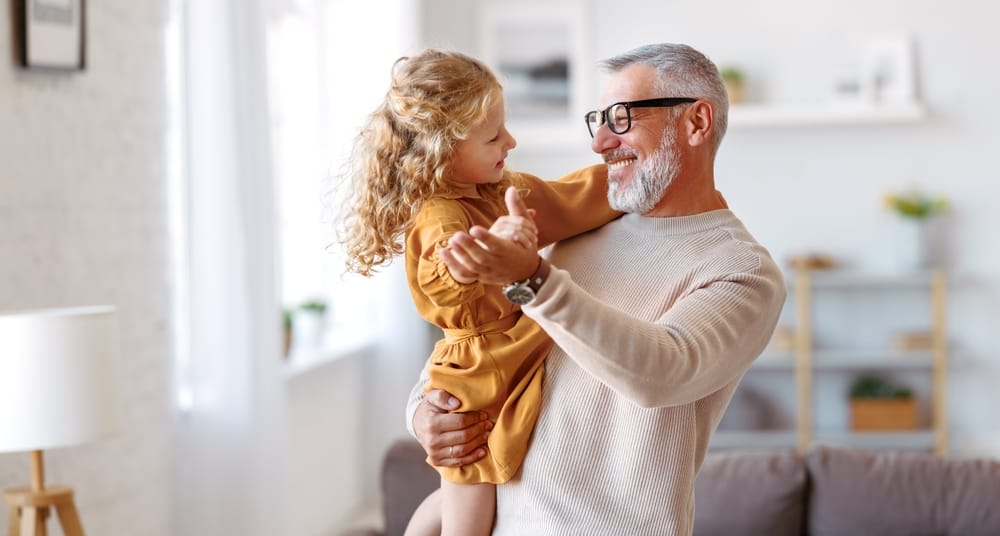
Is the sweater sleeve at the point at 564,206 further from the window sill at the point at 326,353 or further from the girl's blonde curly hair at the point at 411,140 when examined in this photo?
the window sill at the point at 326,353

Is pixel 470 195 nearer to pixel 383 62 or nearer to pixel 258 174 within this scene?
pixel 258 174

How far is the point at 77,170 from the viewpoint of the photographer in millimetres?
3227

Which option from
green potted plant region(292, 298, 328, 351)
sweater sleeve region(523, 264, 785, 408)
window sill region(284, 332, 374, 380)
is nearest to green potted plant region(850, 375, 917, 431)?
window sill region(284, 332, 374, 380)

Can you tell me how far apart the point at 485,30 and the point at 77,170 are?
4252 mm

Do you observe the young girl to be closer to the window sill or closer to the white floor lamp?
the white floor lamp

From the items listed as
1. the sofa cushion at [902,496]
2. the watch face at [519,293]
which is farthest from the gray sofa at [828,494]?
the watch face at [519,293]

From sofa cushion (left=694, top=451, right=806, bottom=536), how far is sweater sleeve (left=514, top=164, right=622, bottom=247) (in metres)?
1.36

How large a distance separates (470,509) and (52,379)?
3.46 feet

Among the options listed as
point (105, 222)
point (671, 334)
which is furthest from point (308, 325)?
point (671, 334)

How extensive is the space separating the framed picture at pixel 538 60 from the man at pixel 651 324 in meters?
5.26


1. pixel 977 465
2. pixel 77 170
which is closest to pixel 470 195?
pixel 77 170

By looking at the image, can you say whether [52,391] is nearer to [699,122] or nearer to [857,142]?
[699,122]

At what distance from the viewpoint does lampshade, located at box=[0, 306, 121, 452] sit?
2.38m

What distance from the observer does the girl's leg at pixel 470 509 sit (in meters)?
1.83
